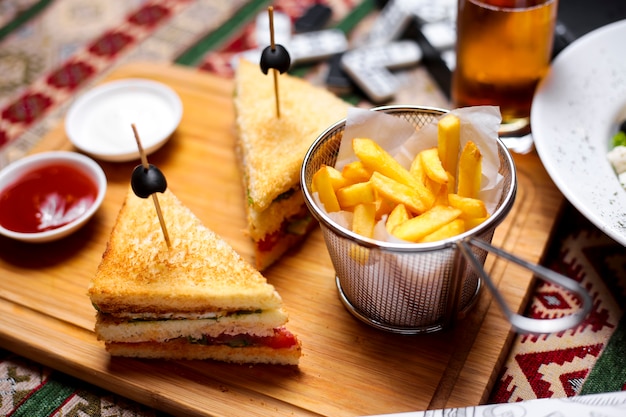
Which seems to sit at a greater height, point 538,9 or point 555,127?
point 538,9

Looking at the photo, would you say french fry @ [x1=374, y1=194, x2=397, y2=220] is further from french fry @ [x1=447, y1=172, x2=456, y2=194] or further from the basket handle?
the basket handle

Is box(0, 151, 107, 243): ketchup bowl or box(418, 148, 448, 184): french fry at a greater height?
box(418, 148, 448, 184): french fry

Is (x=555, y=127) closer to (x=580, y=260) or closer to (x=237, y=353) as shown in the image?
(x=580, y=260)

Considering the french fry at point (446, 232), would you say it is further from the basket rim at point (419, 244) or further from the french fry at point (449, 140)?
the french fry at point (449, 140)

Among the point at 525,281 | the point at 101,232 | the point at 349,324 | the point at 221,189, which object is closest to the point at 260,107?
the point at 221,189

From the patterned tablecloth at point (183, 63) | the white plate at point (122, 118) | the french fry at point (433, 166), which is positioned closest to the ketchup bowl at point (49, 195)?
the white plate at point (122, 118)

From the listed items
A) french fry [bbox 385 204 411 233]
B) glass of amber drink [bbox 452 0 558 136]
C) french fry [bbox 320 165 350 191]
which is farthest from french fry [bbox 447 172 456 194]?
glass of amber drink [bbox 452 0 558 136]
